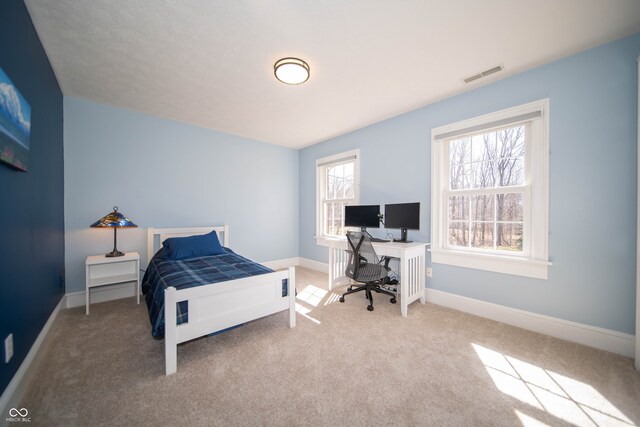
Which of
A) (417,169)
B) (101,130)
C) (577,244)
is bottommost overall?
(577,244)

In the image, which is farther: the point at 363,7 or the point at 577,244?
the point at 577,244

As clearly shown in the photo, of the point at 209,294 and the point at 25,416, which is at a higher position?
the point at 209,294

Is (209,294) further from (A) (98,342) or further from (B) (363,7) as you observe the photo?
(B) (363,7)

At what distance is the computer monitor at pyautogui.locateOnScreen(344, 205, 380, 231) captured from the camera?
3.52m

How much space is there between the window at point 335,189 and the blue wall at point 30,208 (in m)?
3.58

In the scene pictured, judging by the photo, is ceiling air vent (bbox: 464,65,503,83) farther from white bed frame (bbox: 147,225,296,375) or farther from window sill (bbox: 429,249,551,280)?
white bed frame (bbox: 147,225,296,375)

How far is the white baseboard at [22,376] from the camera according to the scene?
53.0 inches

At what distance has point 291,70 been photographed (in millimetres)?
2252

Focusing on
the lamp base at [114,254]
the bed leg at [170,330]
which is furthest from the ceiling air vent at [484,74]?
the lamp base at [114,254]

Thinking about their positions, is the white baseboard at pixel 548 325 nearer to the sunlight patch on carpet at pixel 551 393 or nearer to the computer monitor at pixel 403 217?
the sunlight patch on carpet at pixel 551 393

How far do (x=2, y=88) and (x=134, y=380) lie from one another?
193cm

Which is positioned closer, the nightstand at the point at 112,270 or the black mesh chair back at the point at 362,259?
the nightstand at the point at 112,270

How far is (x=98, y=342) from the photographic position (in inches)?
85.3

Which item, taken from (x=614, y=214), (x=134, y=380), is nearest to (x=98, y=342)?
(x=134, y=380)
